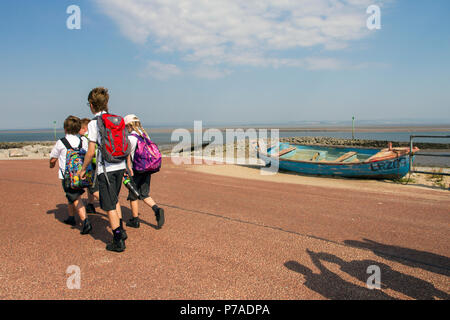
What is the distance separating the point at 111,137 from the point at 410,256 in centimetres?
422

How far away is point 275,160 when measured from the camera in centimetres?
1342

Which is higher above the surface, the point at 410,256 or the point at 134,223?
the point at 134,223

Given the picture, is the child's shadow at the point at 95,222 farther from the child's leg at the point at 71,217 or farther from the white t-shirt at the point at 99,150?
the white t-shirt at the point at 99,150

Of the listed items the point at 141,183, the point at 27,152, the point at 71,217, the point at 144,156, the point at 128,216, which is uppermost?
the point at 144,156

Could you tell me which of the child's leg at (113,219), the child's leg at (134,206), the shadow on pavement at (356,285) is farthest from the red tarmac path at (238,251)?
the child's leg at (113,219)

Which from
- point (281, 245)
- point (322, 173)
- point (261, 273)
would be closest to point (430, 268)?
point (281, 245)

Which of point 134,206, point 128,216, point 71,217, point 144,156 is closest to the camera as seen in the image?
point 144,156

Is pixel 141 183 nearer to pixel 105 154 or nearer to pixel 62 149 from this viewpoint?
pixel 105 154

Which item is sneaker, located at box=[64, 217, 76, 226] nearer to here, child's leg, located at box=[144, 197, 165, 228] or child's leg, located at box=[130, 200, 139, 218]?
child's leg, located at box=[130, 200, 139, 218]

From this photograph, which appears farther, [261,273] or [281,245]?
[281,245]

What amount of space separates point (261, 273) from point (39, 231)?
12.0 feet

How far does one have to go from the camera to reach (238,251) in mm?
4129

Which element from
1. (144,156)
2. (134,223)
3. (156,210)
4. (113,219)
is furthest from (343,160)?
(113,219)
